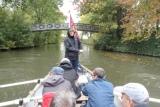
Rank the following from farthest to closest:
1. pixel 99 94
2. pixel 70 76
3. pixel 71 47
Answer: pixel 71 47
pixel 70 76
pixel 99 94

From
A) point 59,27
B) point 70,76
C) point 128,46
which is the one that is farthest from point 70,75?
point 59,27

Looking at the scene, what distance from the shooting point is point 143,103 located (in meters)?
4.81

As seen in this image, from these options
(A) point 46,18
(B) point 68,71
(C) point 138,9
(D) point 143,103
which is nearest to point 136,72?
(C) point 138,9

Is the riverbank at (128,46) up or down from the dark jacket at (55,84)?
down

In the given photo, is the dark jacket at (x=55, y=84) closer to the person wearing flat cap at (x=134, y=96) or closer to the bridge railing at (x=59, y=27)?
the person wearing flat cap at (x=134, y=96)

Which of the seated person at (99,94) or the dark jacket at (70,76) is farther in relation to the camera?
the dark jacket at (70,76)

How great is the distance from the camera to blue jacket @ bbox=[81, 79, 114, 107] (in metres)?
6.96

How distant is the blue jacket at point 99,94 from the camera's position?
22.8ft

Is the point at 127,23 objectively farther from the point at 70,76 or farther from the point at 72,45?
the point at 70,76

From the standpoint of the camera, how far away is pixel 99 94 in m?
7.03

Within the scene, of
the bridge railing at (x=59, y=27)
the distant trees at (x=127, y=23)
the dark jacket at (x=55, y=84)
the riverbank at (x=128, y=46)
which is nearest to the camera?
the dark jacket at (x=55, y=84)

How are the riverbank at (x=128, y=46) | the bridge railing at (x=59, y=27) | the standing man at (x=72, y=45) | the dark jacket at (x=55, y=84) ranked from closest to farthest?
the dark jacket at (x=55, y=84) → the standing man at (x=72, y=45) → the riverbank at (x=128, y=46) → the bridge railing at (x=59, y=27)

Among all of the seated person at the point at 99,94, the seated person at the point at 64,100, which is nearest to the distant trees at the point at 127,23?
the seated person at the point at 99,94

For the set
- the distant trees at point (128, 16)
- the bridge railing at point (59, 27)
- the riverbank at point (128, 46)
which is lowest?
the riverbank at point (128, 46)
